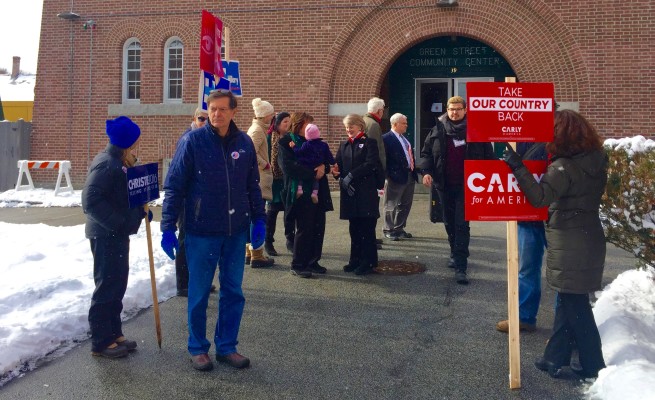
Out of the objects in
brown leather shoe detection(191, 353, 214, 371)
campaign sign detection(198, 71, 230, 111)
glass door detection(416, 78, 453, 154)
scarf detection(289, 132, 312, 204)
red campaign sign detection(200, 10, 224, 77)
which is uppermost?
glass door detection(416, 78, 453, 154)

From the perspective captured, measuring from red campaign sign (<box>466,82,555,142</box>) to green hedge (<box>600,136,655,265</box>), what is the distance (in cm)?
136

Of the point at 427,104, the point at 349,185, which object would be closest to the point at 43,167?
the point at 427,104

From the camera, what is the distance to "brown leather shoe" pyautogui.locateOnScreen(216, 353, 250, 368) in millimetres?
4383

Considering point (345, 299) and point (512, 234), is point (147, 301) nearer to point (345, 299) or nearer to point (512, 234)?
point (345, 299)

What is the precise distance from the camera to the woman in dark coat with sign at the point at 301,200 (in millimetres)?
6906

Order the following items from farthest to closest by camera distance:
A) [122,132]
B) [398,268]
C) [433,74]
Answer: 1. [433,74]
2. [398,268]
3. [122,132]

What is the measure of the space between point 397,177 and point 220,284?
489cm

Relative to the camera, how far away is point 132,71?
1684 centimetres

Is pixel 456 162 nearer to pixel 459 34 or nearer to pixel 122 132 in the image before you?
pixel 122 132

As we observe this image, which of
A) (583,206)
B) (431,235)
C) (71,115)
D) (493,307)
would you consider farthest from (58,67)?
(583,206)

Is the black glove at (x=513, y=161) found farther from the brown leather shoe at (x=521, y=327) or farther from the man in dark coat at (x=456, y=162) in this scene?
the man in dark coat at (x=456, y=162)

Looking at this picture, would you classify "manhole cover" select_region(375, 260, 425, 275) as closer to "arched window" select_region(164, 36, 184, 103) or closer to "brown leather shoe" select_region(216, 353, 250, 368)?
"brown leather shoe" select_region(216, 353, 250, 368)

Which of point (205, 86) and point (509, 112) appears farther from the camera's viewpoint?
point (205, 86)

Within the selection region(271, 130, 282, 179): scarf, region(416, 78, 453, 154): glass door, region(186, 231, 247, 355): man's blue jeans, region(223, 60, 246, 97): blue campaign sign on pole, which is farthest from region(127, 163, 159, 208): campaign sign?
region(416, 78, 453, 154): glass door
